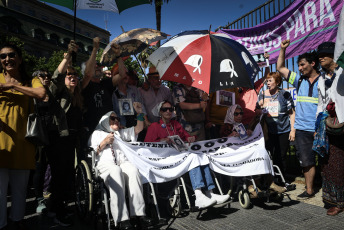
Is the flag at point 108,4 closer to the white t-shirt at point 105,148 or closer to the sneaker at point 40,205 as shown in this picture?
the white t-shirt at point 105,148

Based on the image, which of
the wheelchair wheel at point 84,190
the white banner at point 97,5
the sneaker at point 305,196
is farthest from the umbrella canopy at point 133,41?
the sneaker at point 305,196

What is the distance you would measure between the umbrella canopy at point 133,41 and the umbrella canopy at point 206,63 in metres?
0.30

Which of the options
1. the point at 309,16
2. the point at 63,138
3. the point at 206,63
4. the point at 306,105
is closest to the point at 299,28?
the point at 309,16

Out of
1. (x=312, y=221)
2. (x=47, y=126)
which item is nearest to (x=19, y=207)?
(x=47, y=126)

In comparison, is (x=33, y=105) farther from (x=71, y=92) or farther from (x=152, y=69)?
(x=152, y=69)

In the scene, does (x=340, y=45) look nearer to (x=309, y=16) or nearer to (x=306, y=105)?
(x=306, y=105)

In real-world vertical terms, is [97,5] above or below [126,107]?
above

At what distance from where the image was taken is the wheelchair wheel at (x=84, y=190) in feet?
10.3

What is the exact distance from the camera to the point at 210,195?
3.68 m

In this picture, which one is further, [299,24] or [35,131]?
[299,24]

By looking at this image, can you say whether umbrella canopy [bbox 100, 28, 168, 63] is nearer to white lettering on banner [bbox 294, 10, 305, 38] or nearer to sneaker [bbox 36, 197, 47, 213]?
sneaker [bbox 36, 197, 47, 213]

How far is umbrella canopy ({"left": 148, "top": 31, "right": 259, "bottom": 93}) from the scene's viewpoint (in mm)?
3502

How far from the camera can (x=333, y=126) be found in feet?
11.9

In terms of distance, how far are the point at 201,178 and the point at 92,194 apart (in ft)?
4.95
